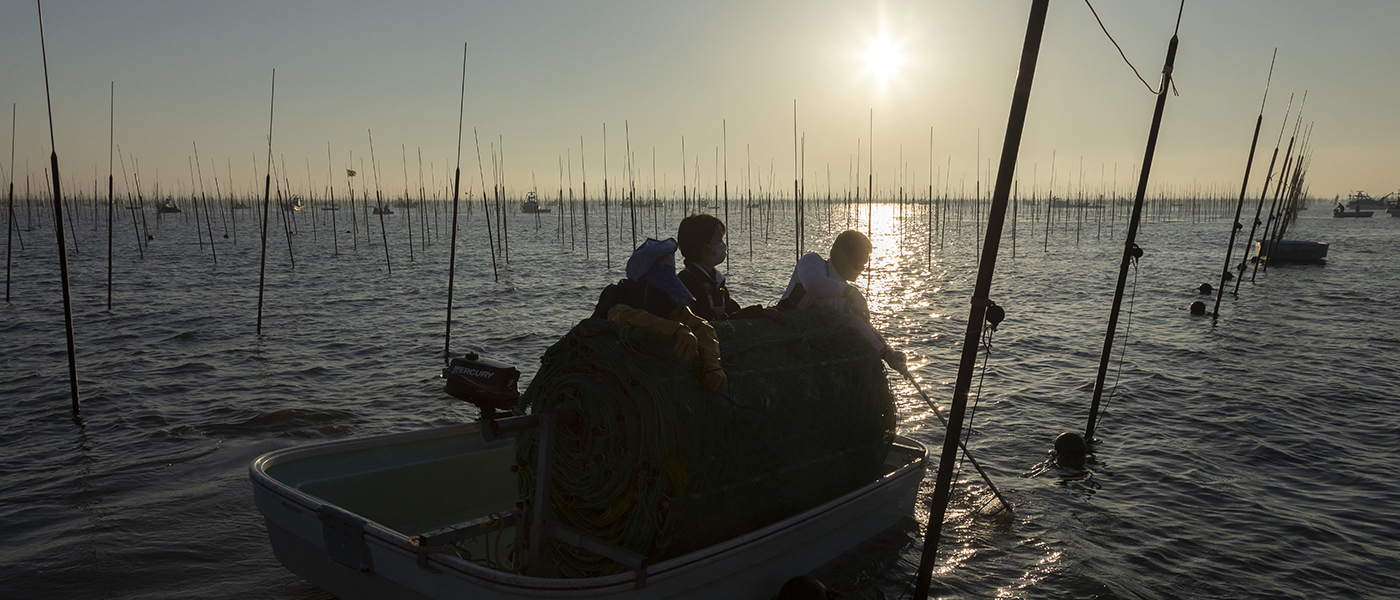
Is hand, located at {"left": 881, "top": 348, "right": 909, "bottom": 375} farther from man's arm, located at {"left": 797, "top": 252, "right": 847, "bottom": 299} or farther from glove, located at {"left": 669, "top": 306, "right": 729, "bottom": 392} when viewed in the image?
glove, located at {"left": 669, "top": 306, "right": 729, "bottom": 392}

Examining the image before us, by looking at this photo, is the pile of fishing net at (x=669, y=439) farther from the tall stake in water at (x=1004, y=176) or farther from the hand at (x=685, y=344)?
the tall stake in water at (x=1004, y=176)

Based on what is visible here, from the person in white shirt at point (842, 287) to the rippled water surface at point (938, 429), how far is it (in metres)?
1.64

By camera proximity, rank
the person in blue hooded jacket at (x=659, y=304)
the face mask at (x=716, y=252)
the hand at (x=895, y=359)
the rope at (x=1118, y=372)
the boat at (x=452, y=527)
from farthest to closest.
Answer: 1. the rope at (x=1118, y=372)
2. the hand at (x=895, y=359)
3. the face mask at (x=716, y=252)
4. the person in blue hooded jacket at (x=659, y=304)
5. the boat at (x=452, y=527)

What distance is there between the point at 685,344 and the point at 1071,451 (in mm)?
6262

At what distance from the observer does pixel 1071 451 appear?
8.09 meters

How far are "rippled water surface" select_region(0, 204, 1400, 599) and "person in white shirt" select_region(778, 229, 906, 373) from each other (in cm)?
164

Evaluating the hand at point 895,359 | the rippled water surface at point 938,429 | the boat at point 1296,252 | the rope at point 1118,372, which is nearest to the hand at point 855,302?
the hand at point 895,359

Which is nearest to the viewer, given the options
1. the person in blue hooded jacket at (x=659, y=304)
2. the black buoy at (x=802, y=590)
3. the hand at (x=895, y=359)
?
the person in blue hooded jacket at (x=659, y=304)

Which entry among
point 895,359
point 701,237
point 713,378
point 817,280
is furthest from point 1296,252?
point 713,378

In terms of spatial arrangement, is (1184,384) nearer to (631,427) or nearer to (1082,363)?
(1082,363)

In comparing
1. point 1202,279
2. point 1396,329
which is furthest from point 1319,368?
point 1202,279

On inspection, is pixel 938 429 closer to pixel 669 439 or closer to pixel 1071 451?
pixel 1071 451

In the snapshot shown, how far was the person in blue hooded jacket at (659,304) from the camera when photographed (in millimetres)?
3867

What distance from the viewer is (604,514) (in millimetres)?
3889
